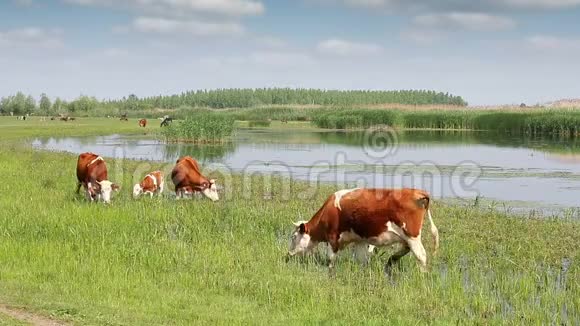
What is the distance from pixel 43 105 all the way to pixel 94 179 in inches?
5075

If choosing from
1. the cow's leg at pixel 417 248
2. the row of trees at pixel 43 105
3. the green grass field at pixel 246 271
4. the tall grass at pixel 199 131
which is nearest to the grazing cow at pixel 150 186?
the green grass field at pixel 246 271

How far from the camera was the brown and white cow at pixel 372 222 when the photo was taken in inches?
391

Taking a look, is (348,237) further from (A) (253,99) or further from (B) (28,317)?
(A) (253,99)

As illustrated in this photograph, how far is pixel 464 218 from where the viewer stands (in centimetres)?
1484

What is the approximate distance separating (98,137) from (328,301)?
46458 mm

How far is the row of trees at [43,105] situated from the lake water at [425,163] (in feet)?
298

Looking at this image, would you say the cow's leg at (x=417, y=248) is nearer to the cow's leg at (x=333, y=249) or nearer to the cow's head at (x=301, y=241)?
the cow's leg at (x=333, y=249)

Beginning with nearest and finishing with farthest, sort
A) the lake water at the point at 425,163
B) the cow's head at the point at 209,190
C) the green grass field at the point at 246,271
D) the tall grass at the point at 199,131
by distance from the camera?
the green grass field at the point at 246,271
the cow's head at the point at 209,190
the lake water at the point at 425,163
the tall grass at the point at 199,131

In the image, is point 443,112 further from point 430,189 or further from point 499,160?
point 430,189

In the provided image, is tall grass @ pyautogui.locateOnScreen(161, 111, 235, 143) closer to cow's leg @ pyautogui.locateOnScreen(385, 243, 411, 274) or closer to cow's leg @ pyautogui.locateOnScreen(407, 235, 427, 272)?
cow's leg @ pyautogui.locateOnScreen(385, 243, 411, 274)

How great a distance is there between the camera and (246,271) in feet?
32.8

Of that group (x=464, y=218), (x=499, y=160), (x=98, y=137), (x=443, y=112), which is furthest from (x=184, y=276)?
(x=443, y=112)

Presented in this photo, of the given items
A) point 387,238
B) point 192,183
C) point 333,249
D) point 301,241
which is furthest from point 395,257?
point 192,183

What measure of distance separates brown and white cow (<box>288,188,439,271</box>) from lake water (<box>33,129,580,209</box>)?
8.99m
